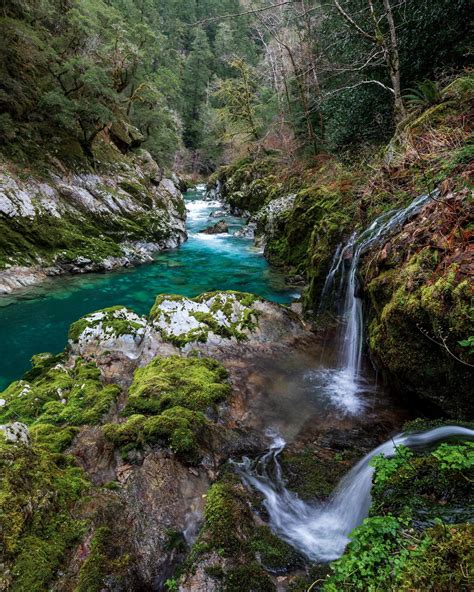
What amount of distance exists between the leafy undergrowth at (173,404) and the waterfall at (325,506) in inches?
29.6

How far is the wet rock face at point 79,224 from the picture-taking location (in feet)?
39.4

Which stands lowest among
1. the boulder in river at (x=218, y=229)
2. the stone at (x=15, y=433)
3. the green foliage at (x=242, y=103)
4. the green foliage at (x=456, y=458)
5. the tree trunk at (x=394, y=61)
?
the green foliage at (x=456, y=458)

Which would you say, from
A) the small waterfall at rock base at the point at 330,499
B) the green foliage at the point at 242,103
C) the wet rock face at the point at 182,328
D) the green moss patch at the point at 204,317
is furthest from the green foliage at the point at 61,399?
the green foliage at the point at 242,103

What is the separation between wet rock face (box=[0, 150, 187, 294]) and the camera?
12.0 metres

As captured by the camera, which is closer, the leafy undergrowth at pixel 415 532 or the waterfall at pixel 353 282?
the leafy undergrowth at pixel 415 532

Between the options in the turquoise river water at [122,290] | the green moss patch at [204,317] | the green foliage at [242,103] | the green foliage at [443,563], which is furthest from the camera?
the green foliage at [242,103]

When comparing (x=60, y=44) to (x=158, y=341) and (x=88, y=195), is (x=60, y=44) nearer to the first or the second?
(x=88, y=195)

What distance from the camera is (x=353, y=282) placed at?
6.68m

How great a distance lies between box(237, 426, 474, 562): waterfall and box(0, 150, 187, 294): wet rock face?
10679 millimetres

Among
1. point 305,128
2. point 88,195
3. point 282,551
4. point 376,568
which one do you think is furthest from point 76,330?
point 305,128

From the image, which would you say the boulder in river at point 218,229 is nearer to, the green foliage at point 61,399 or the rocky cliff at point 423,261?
the rocky cliff at point 423,261

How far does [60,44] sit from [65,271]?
10.3 metres

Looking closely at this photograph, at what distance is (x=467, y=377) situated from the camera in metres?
3.70

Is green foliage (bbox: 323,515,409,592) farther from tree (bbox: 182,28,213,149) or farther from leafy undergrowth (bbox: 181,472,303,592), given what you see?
tree (bbox: 182,28,213,149)
